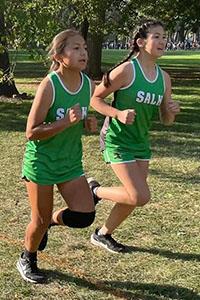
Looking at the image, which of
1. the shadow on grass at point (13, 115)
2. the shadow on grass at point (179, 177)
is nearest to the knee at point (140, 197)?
the shadow on grass at point (179, 177)

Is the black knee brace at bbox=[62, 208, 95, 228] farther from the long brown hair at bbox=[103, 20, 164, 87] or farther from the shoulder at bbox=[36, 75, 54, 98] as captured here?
the long brown hair at bbox=[103, 20, 164, 87]

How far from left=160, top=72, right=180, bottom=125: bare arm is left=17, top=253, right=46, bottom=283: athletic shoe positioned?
1463 mm

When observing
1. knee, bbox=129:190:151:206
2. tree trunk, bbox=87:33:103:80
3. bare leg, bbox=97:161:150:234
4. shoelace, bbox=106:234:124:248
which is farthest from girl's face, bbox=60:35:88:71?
tree trunk, bbox=87:33:103:80

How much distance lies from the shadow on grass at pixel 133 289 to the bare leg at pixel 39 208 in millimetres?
396

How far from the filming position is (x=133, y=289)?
14.3 feet

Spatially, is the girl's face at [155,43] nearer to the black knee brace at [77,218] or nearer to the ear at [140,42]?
the ear at [140,42]

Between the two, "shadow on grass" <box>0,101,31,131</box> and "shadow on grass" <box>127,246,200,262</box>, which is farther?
"shadow on grass" <box>0,101,31,131</box>

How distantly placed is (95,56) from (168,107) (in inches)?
865

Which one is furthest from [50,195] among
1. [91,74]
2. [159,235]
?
[91,74]

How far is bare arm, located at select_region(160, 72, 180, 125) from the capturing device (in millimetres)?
4676

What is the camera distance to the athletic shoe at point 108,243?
5.10 m

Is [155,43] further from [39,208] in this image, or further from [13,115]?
[13,115]

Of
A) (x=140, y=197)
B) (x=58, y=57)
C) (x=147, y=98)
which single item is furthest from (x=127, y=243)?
(x=58, y=57)

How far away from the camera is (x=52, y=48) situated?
4199mm
